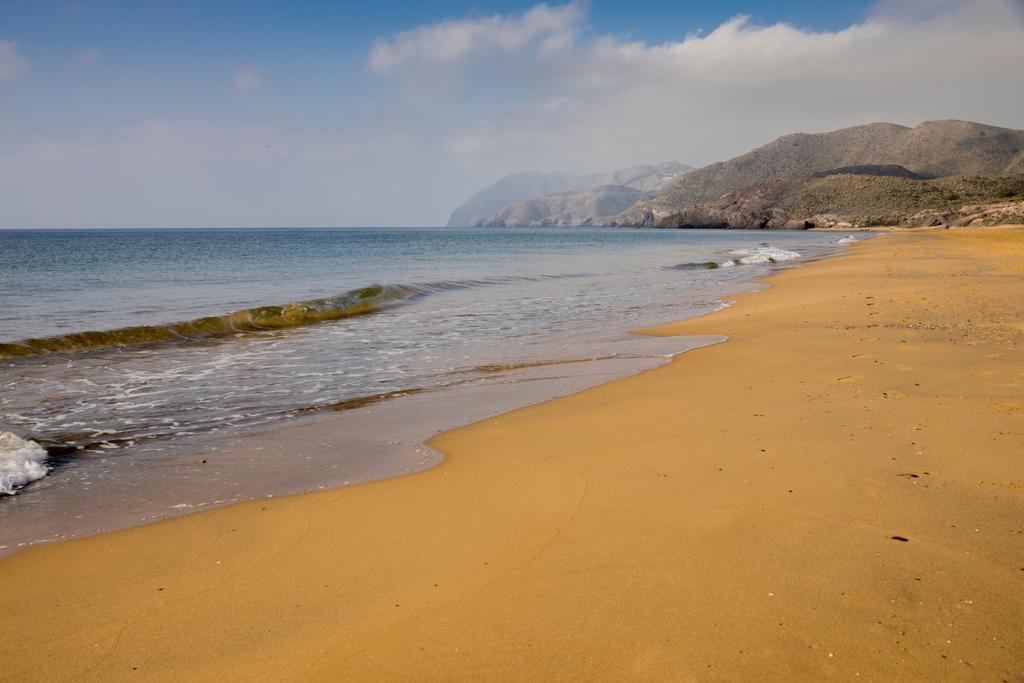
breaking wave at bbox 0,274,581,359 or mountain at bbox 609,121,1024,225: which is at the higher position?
mountain at bbox 609,121,1024,225

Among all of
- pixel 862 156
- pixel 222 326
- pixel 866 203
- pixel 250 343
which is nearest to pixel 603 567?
pixel 250 343

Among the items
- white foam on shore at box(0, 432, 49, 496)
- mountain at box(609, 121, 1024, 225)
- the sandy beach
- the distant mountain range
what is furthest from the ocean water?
mountain at box(609, 121, 1024, 225)

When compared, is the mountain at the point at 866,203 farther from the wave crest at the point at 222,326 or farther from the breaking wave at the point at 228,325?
the wave crest at the point at 222,326

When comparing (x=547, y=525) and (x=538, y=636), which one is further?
(x=547, y=525)

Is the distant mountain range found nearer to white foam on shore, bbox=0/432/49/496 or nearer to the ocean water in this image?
the ocean water

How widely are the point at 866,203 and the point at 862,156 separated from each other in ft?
206

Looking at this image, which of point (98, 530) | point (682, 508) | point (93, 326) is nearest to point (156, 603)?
point (98, 530)

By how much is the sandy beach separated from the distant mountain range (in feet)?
249

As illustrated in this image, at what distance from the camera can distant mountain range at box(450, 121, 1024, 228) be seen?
87.2 meters

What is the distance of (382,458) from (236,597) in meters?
2.18

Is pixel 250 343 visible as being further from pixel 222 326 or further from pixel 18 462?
pixel 18 462

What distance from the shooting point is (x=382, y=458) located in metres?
5.10

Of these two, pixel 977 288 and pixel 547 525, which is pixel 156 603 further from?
pixel 977 288

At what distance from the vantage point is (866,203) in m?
99.6
